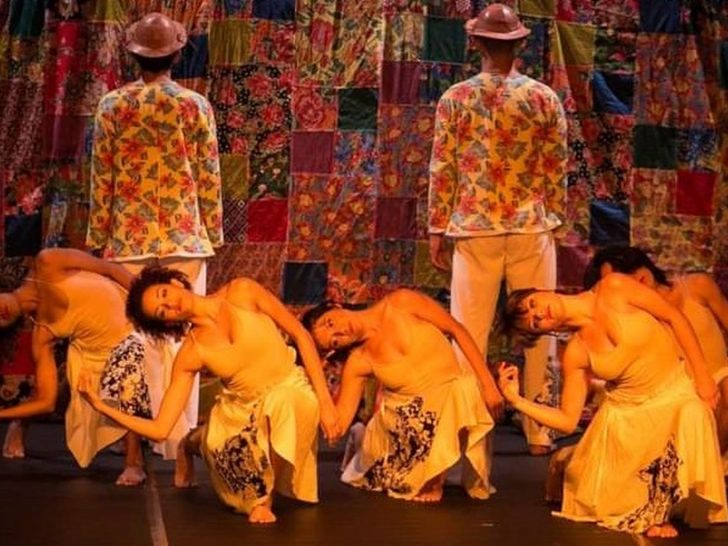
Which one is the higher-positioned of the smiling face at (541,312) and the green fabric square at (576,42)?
the green fabric square at (576,42)

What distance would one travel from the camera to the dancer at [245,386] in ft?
15.6

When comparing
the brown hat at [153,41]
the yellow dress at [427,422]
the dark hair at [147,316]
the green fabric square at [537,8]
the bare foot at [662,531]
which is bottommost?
the bare foot at [662,531]

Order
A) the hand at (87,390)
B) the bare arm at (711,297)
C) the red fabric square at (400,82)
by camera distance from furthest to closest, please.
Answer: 1. the red fabric square at (400,82)
2. the bare arm at (711,297)
3. the hand at (87,390)

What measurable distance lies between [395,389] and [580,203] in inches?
83.0

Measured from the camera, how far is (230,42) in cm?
697

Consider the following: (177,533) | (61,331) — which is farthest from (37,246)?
(177,533)

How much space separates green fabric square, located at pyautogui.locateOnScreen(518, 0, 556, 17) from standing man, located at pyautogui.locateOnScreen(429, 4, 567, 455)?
926 mm

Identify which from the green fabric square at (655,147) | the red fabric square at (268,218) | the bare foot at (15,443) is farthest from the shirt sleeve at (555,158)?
the bare foot at (15,443)

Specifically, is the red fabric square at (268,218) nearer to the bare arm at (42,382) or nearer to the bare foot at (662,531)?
the bare arm at (42,382)

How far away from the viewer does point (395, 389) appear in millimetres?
5223

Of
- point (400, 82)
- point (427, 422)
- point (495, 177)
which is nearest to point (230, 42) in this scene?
point (400, 82)

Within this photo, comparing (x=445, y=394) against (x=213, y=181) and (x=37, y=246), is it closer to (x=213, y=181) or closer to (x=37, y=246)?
(x=213, y=181)

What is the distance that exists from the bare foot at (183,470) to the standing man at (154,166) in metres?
0.58

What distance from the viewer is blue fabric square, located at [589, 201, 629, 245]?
7.08 metres
